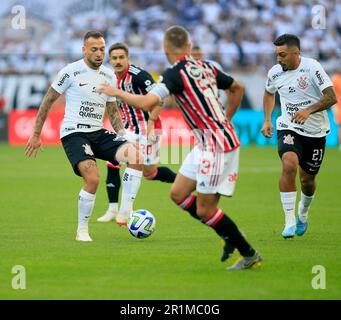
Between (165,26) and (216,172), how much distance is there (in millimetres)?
23437

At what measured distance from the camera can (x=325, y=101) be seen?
1075 cm

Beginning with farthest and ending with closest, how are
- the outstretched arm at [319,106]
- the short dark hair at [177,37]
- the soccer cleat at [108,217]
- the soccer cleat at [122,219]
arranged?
the soccer cleat at [108,217]
the soccer cleat at [122,219]
the outstretched arm at [319,106]
the short dark hair at [177,37]

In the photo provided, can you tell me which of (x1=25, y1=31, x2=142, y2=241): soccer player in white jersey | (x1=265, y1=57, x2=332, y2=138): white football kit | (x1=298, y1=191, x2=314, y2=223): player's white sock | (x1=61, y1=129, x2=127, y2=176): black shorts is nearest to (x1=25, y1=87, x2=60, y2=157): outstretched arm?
(x1=25, y1=31, x2=142, y2=241): soccer player in white jersey

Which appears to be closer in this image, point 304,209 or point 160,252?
point 160,252

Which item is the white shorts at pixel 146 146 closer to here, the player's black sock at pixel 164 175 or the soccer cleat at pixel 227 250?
the player's black sock at pixel 164 175

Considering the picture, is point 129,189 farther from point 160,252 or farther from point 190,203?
point 190,203

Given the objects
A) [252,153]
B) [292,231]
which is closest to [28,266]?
[292,231]

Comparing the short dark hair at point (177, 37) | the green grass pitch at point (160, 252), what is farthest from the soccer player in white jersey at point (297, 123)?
the short dark hair at point (177, 37)

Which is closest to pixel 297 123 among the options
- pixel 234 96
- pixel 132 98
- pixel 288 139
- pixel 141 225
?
pixel 288 139

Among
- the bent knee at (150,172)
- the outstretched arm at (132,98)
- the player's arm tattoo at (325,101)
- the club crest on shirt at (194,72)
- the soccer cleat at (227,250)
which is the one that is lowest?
the soccer cleat at (227,250)

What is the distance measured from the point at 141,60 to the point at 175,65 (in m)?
21.0

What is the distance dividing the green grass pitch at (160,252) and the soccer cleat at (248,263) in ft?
0.32

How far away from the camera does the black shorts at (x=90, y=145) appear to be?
1088 cm
